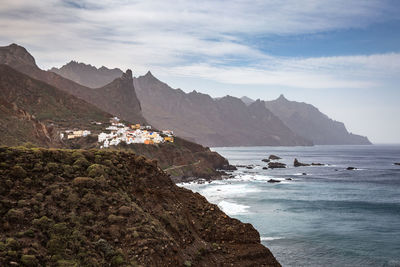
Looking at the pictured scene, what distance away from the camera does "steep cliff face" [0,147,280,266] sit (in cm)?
1717

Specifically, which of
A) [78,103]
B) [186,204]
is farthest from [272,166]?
[186,204]

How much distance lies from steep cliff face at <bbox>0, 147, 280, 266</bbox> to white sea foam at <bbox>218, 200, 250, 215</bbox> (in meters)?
33.8

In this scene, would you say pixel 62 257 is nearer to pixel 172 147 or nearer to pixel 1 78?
pixel 172 147

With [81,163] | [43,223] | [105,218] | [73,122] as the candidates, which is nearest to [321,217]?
[81,163]

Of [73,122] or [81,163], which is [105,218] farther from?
[73,122]

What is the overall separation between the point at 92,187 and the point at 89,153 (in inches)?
131

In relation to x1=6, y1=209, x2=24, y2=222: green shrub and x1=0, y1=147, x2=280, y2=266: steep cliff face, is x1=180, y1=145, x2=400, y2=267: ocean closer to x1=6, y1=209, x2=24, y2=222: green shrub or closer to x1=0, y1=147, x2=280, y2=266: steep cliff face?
x1=0, y1=147, x2=280, y2=266: steep cliff face

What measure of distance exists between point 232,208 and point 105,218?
149ft

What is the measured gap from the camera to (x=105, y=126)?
159875 millimetres

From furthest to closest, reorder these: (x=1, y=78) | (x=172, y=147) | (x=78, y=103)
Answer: (x=78, y=103)
(x=1, y=78)
(x=172, y=147)

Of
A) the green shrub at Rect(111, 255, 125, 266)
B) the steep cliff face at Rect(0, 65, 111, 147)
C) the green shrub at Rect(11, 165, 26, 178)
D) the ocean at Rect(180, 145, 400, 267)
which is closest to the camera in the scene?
the green shrub at Rect(111, 255, 125, 266)

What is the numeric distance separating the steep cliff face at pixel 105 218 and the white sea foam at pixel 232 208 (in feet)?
111

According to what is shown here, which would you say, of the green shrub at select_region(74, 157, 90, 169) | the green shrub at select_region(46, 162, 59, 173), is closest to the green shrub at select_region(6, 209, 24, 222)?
the green shrub at select_region(46, 162, 59, 173)

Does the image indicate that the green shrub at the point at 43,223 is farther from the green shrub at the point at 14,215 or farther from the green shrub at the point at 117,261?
the green shrub at the point at 117,261
